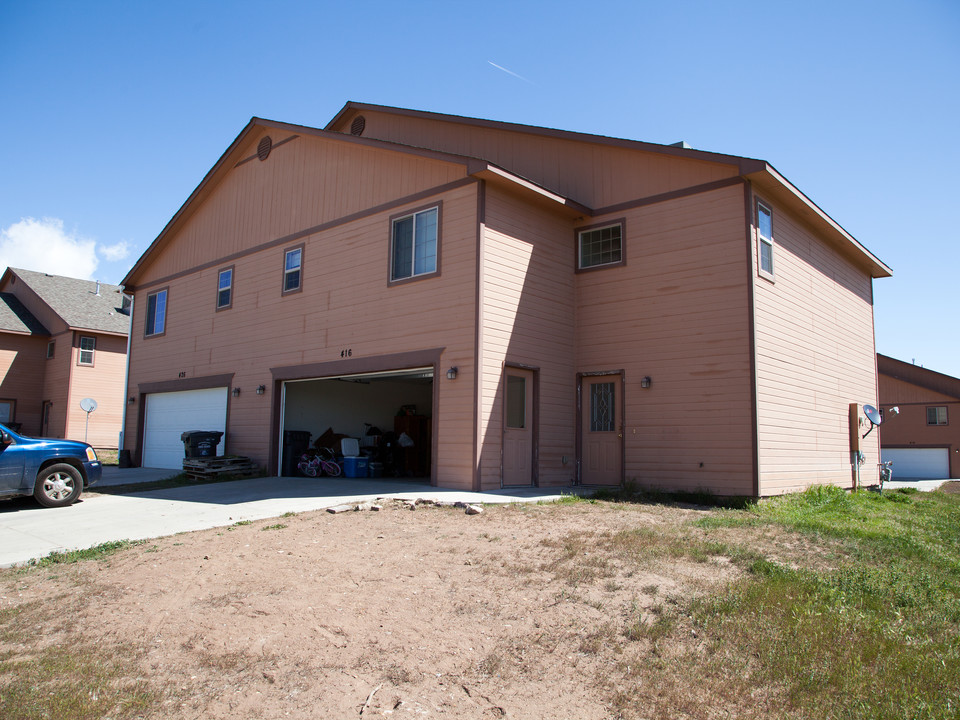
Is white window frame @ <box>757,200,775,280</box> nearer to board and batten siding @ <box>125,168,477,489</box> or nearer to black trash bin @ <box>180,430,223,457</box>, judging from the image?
board and batten siding @ <box>125,168,477,489</box>

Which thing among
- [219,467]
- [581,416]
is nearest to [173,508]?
[219,467]

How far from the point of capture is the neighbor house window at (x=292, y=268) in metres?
16.5

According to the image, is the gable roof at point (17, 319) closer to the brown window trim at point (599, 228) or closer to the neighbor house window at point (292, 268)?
the neighbor house window at point (292, 268)

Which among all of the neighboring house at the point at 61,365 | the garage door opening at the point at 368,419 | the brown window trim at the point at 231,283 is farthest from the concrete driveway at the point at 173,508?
the neighboring house at the point at 61,365

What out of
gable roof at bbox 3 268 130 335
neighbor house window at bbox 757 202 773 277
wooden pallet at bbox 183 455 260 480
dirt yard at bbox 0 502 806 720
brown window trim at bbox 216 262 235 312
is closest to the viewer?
dirt yard at bbox 0 502 806 720

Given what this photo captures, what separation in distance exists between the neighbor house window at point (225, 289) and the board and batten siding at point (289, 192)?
0.56 meters

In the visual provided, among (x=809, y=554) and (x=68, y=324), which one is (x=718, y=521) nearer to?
(x=809, y=554)

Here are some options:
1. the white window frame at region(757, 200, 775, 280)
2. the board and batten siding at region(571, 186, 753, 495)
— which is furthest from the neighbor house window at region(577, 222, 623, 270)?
the white window frame at region(757, 200, 775, 280)

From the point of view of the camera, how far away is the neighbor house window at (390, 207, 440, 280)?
1354cm

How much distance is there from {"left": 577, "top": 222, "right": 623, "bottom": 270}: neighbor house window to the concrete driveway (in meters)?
4.67

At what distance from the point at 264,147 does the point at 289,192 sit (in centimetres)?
198

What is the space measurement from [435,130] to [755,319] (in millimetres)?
8763

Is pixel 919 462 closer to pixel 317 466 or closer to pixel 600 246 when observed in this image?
pixel 600 246

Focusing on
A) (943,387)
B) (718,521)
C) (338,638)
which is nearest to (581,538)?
(718,521)
